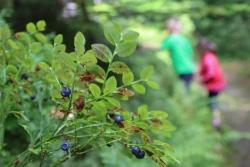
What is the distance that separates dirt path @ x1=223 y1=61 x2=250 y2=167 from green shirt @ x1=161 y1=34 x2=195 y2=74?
1.47 metres

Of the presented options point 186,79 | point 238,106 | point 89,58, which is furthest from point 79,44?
point 238,106

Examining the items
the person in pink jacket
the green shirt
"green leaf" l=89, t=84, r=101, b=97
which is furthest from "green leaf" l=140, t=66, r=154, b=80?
the green shirt

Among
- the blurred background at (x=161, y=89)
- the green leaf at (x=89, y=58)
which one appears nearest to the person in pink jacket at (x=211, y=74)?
the blurred background at (x=161, y=89)

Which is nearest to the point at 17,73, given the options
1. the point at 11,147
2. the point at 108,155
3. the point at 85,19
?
the point at 11,147

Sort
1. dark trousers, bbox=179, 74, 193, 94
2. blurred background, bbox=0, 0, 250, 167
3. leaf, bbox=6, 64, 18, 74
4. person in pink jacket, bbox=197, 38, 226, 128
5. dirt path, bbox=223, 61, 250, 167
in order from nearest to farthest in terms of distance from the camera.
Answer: leaf, bbox=6, 64, 18, 74
blurred background, bbox=0, 0, 250, 167
dirt path, bbox=223, 61, 250, 167
person in pink jacket, bbox=197, 38, 226, 128
dark trousers, bbox=179, 74, 193, 94

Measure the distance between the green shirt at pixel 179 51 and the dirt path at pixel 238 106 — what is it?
4.84ft

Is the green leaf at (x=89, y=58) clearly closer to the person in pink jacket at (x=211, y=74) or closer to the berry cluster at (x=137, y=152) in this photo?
the berry cluster at (x=137, y=152)

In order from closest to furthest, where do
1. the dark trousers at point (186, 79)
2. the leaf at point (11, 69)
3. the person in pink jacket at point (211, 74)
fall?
the leaf at point (11, 69)
the person in pink jacket at point (211, 74)
the dark trousers at point (186, 79)

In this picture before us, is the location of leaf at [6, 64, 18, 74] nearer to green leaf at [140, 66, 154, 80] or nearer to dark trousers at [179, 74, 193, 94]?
green leaf at [140, 66, 154, 80]

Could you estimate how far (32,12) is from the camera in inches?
293

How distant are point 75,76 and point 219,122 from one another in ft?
29.3

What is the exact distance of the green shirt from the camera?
36.9ft

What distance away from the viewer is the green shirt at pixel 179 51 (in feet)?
36.9

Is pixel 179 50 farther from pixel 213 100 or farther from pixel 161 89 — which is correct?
pixel 161 89
